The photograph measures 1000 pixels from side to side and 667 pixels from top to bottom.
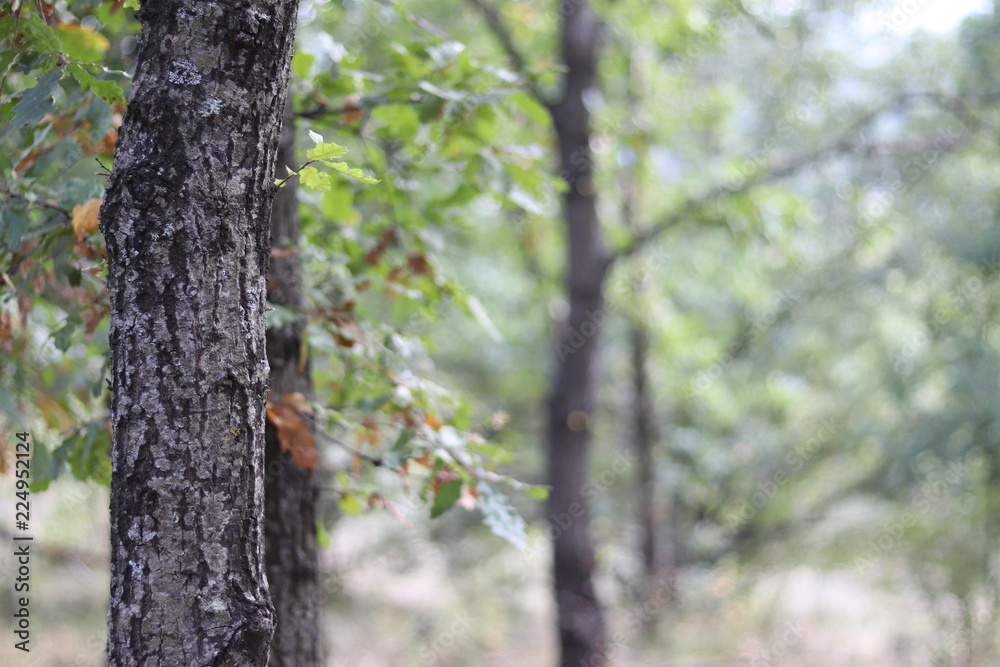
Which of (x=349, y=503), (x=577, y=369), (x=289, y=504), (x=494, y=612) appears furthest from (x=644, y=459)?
(x=289, y=504)

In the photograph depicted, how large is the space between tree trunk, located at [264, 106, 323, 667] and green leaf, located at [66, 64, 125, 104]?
0.60 metres

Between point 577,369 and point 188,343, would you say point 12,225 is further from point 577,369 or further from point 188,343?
point 577,369

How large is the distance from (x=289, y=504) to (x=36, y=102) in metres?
1.14

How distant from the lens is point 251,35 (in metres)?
1.33

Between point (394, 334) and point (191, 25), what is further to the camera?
point (394, 334)

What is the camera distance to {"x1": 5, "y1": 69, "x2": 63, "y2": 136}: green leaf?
1.45 meters

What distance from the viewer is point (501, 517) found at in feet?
6.23

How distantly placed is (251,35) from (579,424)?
161 inches

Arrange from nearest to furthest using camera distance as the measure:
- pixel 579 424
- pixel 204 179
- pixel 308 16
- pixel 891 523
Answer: pixel 204 179 → pixel 308 16 → pixel 579 424 → pixel 891 523

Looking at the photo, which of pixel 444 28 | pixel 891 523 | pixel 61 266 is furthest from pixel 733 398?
pixel 61 266

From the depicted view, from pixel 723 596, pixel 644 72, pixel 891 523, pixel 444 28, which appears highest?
pixel 444 28

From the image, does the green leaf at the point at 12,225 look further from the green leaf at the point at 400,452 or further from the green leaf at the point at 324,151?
the green leaf at the point at 400,452

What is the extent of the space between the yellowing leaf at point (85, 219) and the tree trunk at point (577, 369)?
11.8ft

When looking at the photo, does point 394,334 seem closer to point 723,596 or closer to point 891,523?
point 891,523
